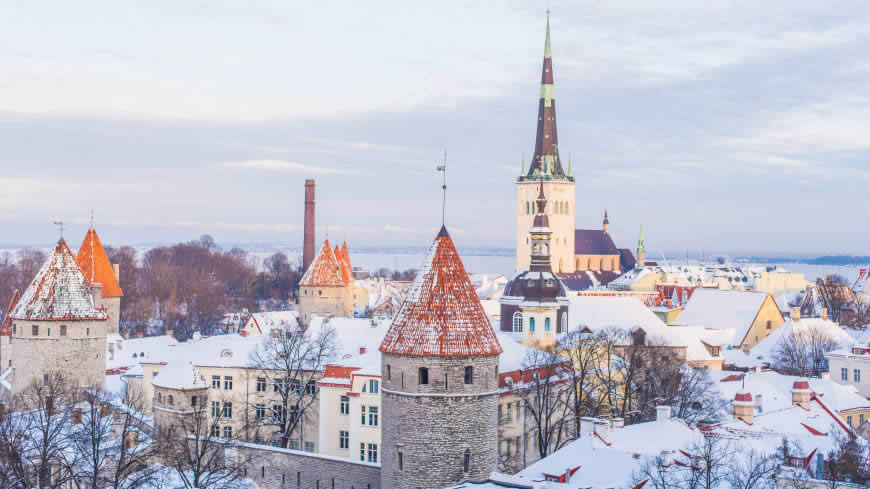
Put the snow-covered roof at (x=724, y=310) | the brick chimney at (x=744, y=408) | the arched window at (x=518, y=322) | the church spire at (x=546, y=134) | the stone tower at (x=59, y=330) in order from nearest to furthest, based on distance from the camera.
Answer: the brick chimney at (x=744, y=408)
the stone tower at (x=59, y=330)
the arched window at (x=518, y=322)
the snow-covered roof at (x=724, y=310)
the church spire at (x=546, y=134)

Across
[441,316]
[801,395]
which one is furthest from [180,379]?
[801,395]

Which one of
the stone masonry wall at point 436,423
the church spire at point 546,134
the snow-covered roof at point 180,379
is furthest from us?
the church spire at point 546,134

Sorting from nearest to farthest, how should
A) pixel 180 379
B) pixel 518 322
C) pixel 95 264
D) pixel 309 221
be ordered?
pixel 180 379
pixel 518 322
pixel 95 264
pixel 309 221

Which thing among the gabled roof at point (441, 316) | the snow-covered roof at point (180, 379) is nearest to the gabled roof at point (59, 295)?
the snow-covered roof at point (180, 379)

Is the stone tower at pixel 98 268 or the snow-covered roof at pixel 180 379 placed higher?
the stone tower at pixel 98 268

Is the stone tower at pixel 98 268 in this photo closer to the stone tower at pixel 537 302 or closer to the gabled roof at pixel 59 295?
the gabled roof at pixel 59 295

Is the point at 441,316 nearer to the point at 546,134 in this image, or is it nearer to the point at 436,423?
the point at 436,423

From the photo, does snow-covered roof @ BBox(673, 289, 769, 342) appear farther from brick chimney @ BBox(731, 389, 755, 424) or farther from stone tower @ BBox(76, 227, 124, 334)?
brick chimney @ BBox(731, 389, 755, 424)

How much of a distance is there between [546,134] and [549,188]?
8.48 meters

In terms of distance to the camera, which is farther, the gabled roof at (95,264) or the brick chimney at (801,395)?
the gabled roof at (95,264)

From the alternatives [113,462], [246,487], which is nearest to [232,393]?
[113,462]

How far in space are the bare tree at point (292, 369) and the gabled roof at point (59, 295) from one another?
23.2ft

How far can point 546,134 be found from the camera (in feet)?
353

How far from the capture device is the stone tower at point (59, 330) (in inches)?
1668
